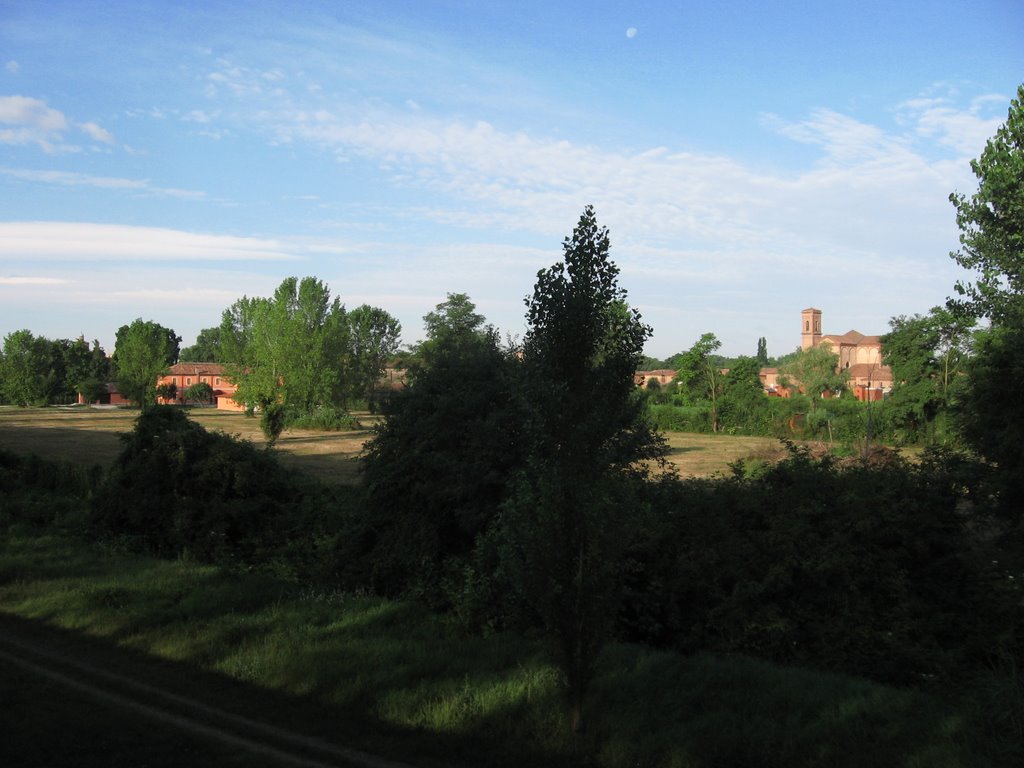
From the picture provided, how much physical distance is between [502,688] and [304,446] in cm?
4470

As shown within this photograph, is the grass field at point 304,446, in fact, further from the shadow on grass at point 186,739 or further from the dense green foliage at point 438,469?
the shadow on grass at point 186,739

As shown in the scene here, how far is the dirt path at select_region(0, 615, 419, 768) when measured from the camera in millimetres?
6361

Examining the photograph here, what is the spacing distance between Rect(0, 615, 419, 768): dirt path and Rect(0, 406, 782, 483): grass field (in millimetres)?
18981

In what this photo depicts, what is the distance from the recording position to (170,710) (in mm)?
7191

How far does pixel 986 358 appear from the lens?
547 inches

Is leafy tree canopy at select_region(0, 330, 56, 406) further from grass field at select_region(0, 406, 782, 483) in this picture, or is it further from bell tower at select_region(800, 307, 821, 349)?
bell tower at select_region(800, 307, 821, 349)

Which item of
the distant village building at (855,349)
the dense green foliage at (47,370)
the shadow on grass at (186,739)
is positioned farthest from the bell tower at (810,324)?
the shadow on grass at (186,739)

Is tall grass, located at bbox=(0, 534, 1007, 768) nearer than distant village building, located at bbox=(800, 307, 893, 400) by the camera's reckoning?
Yes

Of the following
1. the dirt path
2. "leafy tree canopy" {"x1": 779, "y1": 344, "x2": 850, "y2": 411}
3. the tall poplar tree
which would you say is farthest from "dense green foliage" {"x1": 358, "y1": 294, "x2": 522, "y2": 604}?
"leafy tree canopy" {"x1": 779, "y1": 344, "x2": 850, "y2": 411}

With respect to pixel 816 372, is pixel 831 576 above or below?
below

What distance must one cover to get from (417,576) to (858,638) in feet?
20.3

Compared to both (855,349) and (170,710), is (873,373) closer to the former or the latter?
(855,349)

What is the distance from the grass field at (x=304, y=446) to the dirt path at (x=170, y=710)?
1898 cm

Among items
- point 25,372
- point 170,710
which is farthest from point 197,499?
point 25,372
